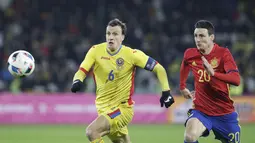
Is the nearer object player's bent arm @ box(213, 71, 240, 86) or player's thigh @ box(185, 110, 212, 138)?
player's bent arm @ box(213, 71, 240, 86)

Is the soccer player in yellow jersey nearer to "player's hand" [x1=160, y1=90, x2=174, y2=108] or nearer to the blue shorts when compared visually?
"player's hand" [x1=160, y1=90, x2=174, y2=108]

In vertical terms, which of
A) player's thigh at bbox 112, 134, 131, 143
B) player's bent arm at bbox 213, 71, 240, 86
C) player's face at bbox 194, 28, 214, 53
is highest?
player's face at bbox 194, 28, 214, 53

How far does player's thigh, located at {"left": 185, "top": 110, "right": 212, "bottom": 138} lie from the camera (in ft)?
26.3

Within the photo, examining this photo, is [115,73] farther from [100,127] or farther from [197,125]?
[197,125]

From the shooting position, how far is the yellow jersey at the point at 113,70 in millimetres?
8617

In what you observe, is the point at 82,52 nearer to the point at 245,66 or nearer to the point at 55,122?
the point at 55,122

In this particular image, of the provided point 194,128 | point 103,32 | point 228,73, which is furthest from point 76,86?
point 103,32

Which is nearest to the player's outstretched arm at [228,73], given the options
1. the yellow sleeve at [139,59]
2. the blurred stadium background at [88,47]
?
the yellow sleeve at [139,59]

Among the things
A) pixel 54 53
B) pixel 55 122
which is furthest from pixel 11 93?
pixel 54 53

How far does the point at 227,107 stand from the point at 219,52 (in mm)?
851

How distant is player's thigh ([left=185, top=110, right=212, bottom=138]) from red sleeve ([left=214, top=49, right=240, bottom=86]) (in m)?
0.76

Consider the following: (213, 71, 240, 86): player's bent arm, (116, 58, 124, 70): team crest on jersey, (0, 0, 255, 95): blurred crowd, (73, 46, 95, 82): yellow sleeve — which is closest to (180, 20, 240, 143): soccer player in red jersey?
(213, 71, 240, 86): player's bent arm

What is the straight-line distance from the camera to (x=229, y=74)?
7.94 meters

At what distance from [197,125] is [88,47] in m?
13.6
